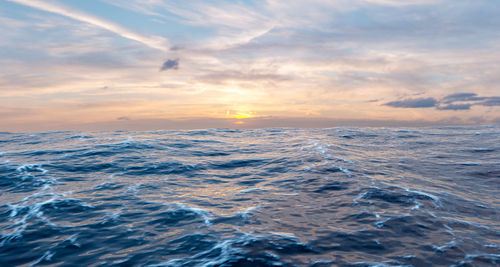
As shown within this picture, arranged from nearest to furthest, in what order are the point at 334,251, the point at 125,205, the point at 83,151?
the point at 334,251 → the point at 125,205 → the point at 83,151

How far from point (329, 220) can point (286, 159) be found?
47.3ft

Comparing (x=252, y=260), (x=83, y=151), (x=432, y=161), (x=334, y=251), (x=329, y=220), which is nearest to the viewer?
(x=252, y=260)

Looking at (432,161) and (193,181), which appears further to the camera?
(432,161)

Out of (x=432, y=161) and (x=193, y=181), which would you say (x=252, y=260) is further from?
(x=432, y=161)

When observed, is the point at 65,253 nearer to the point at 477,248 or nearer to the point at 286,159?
the point at 477,248

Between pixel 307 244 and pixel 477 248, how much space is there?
17.2ft

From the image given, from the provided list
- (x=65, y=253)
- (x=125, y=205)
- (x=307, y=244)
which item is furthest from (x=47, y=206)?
(x=307, y=244)

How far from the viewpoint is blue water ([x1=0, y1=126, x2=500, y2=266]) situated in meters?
8.79

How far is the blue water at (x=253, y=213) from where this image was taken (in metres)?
8.79

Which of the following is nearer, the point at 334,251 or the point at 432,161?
the point at 334,251

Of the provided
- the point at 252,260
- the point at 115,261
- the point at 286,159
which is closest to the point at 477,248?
the point at 252,260

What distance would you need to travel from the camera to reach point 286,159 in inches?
1013

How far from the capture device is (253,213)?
12.4 meters

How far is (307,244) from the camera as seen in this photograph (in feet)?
A: 30.5
